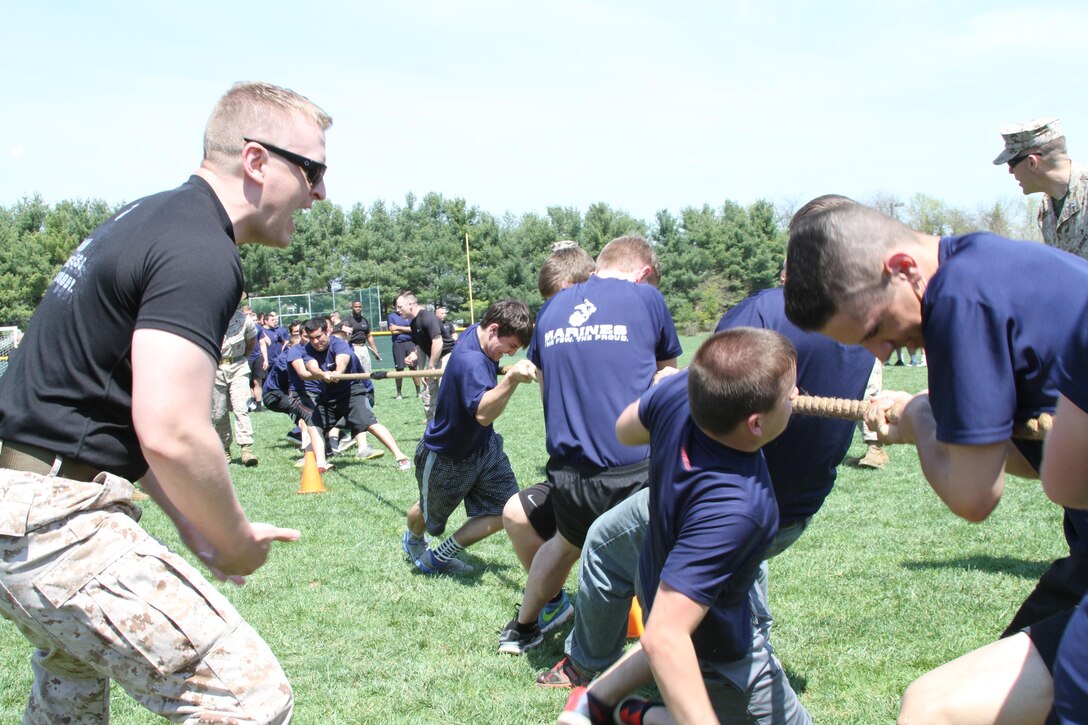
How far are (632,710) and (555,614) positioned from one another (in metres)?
1.95

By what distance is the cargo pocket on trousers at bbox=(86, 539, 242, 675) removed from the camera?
227 centimetres

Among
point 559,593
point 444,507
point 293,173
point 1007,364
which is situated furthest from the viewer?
point 444,507

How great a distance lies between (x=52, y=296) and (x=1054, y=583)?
282 cm

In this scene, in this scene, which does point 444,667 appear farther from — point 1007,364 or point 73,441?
point 1007,364

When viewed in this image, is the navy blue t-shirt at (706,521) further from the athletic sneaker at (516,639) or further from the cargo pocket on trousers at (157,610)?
the athletic sneaker at (516,639)

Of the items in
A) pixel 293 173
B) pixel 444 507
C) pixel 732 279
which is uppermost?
pixel 293 173

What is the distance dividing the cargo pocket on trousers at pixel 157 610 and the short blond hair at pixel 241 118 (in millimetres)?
1124

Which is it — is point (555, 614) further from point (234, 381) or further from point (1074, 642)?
point (234, 381)

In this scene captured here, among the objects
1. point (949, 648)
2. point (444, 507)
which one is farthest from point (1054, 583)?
point (444, 507)

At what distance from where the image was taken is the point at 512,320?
5.57 meters

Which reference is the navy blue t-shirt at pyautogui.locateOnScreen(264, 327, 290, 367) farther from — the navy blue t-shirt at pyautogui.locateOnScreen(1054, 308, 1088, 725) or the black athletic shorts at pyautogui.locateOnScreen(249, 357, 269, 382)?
the navy blue t-shirt at pyautogui.locateOnScreen(1054, 308, 1088, 725)

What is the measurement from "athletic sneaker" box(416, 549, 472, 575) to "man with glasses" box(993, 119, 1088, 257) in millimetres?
4349

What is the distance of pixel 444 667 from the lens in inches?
188

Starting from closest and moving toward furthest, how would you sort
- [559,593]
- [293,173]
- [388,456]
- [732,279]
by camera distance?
[293,173]
[559,593]
[388,456]
[732,279]
